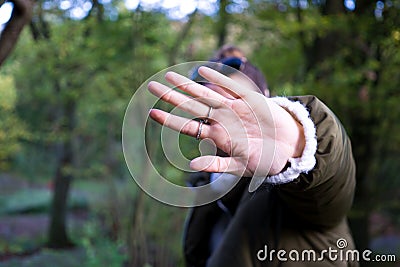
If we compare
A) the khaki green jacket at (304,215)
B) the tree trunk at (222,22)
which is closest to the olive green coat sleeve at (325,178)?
the khaki green jacket at (304,215)

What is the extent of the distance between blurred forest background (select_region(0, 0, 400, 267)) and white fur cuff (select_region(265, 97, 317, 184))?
1713mm

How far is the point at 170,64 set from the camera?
480 centimetres

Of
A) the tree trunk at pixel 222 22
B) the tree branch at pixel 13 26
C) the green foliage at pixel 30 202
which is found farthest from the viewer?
the green foliage at pixel 30 202

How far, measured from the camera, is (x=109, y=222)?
655 centimetres

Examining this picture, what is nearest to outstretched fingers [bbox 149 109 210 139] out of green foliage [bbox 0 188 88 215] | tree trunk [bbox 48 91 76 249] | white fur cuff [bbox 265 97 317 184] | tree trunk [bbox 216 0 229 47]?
white fur cuff [bbox 265 97 317 184]

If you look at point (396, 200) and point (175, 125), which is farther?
point (396, 200)

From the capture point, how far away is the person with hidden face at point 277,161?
3.38ft

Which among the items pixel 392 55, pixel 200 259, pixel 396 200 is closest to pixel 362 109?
pixel 392 55

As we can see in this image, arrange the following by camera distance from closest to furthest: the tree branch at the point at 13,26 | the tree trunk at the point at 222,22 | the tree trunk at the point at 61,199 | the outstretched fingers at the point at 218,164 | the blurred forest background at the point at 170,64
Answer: the outstretched fingers at the point at 218,164 → the tree branch at the point at 13,26 → the blurred forest background at the point at 170,64 → the tree trunk at the point at 222,22 → the tree trunk at the point at 61,199

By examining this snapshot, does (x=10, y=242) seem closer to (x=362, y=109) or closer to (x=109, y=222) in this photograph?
(x=109, y=222)

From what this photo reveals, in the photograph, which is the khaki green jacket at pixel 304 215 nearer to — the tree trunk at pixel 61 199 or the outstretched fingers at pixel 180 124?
the outstretched fingers at pixel 180 124

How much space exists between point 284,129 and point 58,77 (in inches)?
198

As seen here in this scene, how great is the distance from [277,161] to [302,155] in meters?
0.06

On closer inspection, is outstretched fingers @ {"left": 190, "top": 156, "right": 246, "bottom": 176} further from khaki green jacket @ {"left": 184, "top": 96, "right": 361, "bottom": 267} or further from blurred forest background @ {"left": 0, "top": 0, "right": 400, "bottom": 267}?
blurred forest background @ {"left": 0, "top": 0, "right": 400, "bottom": 267}
